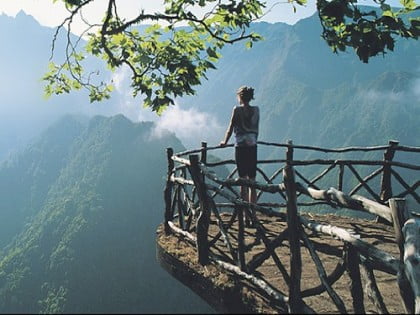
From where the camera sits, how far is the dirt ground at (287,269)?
4535 mm

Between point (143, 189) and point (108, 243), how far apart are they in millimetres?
29136

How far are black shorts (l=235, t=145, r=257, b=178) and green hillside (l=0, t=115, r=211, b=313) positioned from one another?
8595cm

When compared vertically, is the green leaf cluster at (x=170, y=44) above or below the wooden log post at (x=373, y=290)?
above

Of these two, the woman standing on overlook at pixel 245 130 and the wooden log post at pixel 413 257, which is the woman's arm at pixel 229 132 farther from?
the wooden log post at pixel 413 257

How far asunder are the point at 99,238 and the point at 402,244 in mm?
119951

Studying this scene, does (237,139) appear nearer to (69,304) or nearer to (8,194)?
(69,304)

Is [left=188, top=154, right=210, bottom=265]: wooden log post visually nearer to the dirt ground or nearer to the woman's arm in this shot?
the dirt ground

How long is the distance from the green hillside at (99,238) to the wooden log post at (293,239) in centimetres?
8838

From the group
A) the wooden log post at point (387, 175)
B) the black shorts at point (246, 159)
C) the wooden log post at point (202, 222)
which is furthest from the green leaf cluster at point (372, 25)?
the wooden log post at point (387, 175)

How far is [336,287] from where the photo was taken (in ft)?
16.6

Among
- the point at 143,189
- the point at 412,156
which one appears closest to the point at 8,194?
the point at 143,189

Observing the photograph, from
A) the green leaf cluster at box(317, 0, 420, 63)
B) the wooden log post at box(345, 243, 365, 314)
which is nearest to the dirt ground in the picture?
the wooden log post at box(345, 243, 365, 314)

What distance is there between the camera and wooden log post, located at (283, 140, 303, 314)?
394cm

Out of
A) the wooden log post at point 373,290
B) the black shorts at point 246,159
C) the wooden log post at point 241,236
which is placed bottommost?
the wooden log post at point 373,290
